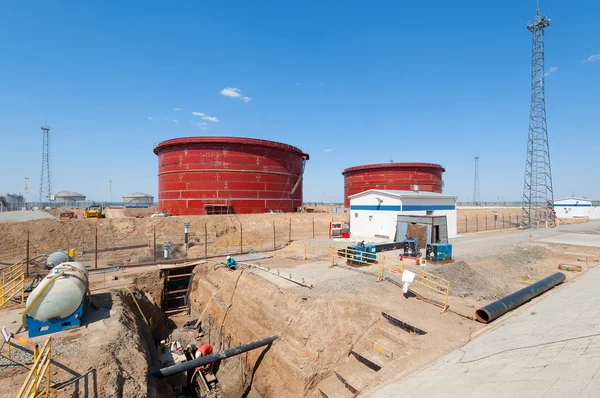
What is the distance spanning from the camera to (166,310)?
1839cm

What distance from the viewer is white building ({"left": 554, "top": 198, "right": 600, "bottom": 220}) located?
5402 centimetres

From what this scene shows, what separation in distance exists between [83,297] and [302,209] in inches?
1336

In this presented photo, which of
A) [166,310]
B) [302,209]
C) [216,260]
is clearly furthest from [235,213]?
[166,310]

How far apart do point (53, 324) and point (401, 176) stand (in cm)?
5174

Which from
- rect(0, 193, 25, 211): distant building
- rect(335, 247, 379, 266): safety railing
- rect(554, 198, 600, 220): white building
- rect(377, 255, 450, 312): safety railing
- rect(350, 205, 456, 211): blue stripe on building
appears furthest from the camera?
rect(0, 193, 25, 211): distant building

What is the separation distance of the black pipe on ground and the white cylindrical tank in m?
14.0

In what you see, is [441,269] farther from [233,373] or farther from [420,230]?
[233,373]

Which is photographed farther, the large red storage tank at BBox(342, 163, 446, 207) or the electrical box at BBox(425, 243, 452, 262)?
the large red storage tank at BBox(342, 163, 446, 207)

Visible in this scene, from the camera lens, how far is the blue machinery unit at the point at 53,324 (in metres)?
9.32

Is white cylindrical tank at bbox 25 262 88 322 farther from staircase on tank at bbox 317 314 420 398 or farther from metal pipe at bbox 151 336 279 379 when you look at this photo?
staircase on tank at bbox 317 314 420 398

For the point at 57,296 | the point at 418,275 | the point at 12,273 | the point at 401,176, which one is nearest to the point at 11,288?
the point at 57,296

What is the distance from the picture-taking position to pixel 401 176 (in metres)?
52.8

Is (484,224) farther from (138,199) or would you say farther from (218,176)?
(138,199)

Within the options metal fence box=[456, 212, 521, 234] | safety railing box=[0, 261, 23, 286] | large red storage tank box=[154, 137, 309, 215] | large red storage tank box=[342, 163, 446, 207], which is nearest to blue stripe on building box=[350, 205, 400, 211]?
metal fence box=[456, 212, 521, 234]
